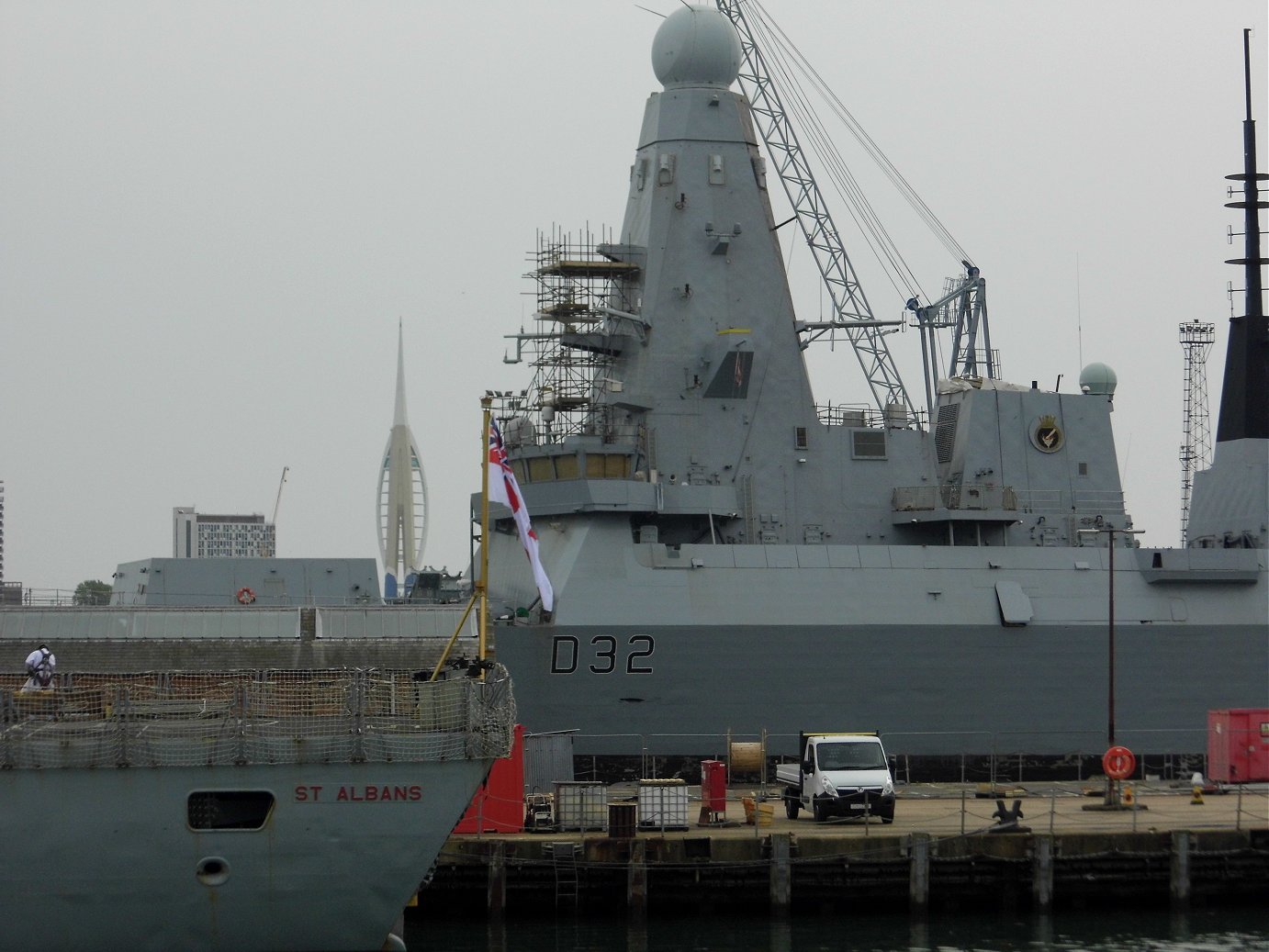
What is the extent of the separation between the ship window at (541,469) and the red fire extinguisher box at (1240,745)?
13186 millimetres

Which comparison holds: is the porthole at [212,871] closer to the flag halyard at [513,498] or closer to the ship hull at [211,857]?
the ship hull at [211,857]

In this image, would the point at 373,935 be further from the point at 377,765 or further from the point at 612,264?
the point at 612,264

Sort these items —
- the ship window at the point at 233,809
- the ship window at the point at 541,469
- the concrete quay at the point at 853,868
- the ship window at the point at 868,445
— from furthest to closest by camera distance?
the ship window at the point at 868,445 → the ship window at the point at 541,469 → the concrete quay at the point at 853,868 → the ship window at the point at 233,809

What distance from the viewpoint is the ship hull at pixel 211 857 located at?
57.3 ft

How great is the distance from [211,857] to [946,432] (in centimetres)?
2297

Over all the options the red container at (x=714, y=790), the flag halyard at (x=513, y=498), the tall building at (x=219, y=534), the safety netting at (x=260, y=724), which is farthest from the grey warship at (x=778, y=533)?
the tall building at (x=219, y=534)

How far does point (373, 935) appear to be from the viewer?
18125 mm

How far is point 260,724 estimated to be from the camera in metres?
18.1

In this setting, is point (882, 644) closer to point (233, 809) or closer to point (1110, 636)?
point (1110, 636)

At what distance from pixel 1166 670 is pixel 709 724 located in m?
9.75

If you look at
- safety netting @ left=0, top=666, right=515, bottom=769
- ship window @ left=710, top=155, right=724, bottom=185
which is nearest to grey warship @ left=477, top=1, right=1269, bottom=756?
ship window @ left=710, top=155, right=724, bottom=185

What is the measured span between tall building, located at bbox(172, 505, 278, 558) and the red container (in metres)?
54.9

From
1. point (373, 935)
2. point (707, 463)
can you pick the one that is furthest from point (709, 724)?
point (373, 935)

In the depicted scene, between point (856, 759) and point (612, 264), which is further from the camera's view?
point (612, 264)
